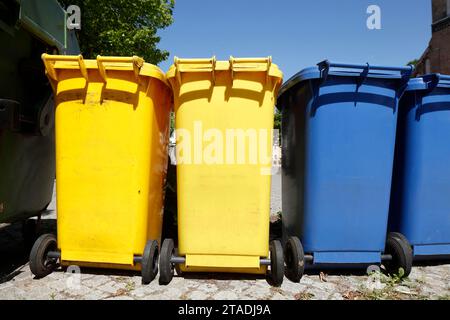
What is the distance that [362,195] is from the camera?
2.56 m

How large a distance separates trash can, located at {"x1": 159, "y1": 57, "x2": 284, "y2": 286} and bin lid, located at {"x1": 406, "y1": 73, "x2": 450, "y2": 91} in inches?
50.7

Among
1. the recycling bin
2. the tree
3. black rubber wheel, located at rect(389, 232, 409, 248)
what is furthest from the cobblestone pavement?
the tree

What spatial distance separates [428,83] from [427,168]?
78 centimetres

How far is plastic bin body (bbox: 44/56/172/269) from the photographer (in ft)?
8.05

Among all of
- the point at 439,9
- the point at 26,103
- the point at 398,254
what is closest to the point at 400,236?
the point at 398,254

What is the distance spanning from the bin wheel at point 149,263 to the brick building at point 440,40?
21.7 metres

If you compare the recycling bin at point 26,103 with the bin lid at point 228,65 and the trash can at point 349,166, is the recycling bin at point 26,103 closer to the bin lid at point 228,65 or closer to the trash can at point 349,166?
the bin lid at point 228,65

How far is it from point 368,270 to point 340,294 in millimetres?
474

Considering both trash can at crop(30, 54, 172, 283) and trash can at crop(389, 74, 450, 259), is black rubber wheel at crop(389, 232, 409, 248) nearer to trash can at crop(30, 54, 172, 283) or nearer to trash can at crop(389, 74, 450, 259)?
trash can at crop(389, 74, 450, 259)

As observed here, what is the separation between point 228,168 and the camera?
8.05ft

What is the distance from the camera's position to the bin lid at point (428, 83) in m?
2.63

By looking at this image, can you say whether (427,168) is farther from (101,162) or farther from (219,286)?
(101,162)
